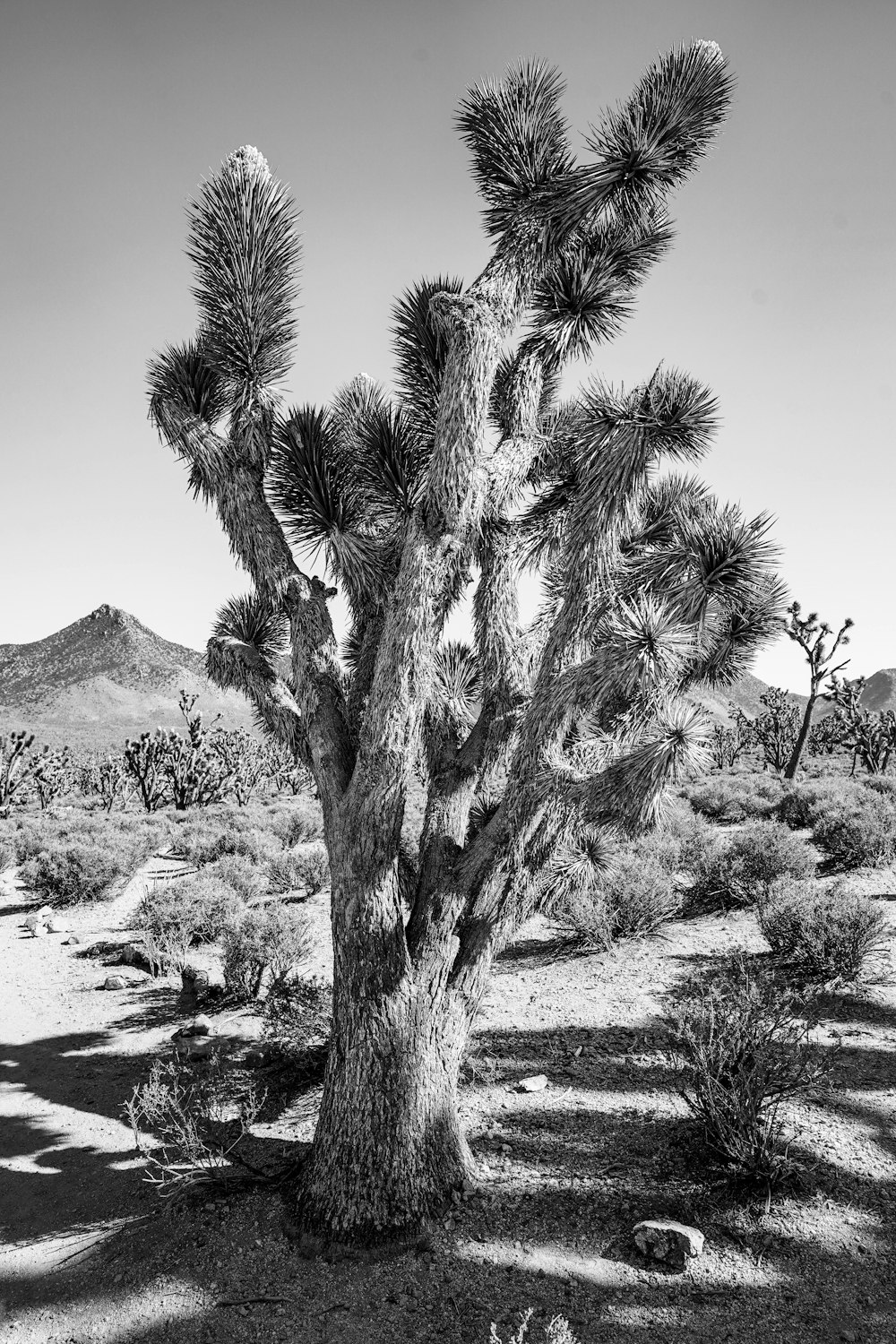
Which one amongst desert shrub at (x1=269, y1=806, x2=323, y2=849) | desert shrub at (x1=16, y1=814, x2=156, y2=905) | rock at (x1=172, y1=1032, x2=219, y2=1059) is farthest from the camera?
desert shrub at (x1=269, y1=806, x2=323, y2=849)

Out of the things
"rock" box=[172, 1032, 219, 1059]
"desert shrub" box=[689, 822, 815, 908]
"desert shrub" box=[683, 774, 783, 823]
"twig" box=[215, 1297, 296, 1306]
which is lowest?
"twig" box=[215, 1297, 296, 1306]

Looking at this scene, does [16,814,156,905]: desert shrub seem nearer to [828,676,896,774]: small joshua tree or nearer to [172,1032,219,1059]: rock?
[172,1032,219,1059]: rock

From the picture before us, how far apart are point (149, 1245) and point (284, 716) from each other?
9.61 feet

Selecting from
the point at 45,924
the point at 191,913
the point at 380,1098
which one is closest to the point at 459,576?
the point at 380,1098

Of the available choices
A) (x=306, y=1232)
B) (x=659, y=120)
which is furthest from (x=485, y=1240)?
(x=659, y=120)

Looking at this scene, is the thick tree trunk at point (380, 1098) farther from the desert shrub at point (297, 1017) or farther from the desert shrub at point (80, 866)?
the desert shrub at point (80, 866)

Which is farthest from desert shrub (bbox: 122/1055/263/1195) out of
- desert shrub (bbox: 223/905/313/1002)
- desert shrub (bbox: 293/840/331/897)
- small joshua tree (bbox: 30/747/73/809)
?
small joshua tree (bbox: 30/747/73/809)

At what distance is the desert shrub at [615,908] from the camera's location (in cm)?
848

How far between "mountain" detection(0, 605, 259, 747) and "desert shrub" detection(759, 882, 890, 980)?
58.5 metres

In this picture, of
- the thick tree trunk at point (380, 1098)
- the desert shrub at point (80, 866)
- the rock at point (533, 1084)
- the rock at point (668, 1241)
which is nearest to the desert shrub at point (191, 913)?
the desert shrub at point (80, 866)

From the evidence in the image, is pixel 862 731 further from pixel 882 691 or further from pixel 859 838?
pixel 882 691

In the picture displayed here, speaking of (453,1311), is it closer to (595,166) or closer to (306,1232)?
(306,1232)

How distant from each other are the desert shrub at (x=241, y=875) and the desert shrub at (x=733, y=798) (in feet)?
31.3

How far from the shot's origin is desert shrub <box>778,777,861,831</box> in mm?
14695
